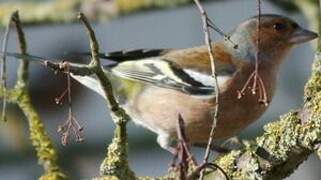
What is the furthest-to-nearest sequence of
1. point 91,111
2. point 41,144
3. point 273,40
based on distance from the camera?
point 91,111 → point 273,40 → point 41,144

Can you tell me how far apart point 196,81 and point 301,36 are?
0.58m

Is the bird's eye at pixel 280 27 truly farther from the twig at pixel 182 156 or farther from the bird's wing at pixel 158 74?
the twig at pixel 182 156

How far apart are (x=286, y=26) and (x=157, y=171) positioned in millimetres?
2654

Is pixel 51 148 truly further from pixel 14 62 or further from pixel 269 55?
pixel 14 62

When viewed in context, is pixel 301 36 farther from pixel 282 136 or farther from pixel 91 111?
pixel 91 111

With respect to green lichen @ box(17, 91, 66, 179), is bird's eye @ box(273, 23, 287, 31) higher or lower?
higher

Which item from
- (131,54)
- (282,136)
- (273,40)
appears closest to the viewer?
(282,136)

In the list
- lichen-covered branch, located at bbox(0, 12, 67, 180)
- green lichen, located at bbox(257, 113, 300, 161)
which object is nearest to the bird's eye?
lichen-covered branch, located at bbox(0, 12, 67, 180)

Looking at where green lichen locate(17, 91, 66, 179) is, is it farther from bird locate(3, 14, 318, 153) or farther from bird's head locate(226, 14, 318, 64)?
bird's head locate(226, 14, 318, 64)

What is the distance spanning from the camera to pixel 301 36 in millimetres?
5449

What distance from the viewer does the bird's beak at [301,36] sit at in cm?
533

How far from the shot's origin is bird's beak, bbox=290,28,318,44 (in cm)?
533

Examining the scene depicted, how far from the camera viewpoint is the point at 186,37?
9.37 m

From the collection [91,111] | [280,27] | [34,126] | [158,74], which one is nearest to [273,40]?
[280,27]
